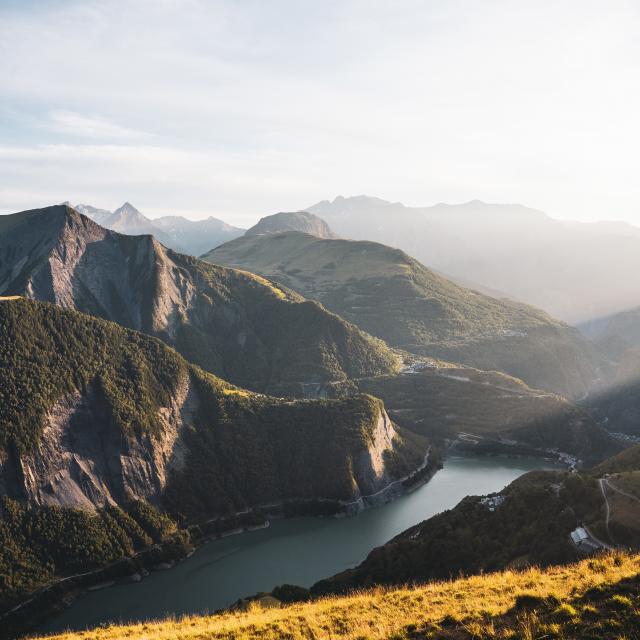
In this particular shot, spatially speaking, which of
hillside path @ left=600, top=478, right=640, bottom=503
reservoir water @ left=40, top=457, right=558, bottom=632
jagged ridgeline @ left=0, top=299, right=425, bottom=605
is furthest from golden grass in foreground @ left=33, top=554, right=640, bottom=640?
jagged ridgeline @ left=0, top=299, right=425, bottom=605

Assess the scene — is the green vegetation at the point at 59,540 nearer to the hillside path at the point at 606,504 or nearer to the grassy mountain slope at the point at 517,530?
the grassy mountain slope at the point at 517,530

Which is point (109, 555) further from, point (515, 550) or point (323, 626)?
point (323, 626)

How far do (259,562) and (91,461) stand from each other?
42.2m

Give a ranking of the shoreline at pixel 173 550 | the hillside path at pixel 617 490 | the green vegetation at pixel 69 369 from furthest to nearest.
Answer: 1. the green vegetation at pixel 69 369
2. the shoreline at pixel 173 550
3. the hillside path at pixel 617 490

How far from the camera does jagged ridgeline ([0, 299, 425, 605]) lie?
110019 mm

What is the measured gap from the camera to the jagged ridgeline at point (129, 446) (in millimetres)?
110019

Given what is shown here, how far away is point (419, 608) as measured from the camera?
3316 centimetres

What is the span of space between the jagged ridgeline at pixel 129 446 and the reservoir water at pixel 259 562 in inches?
325

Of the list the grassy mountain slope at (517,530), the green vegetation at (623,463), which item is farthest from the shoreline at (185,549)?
the green vegetation at (623,463)

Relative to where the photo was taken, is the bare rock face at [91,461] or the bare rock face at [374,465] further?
the bare rock face at [374,465]

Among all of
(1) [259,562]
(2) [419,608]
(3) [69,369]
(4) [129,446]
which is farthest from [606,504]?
(3) [69,369]

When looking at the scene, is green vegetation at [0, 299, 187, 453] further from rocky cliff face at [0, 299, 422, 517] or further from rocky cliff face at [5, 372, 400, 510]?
rocky cliff face at [5, 372, 400, 510]

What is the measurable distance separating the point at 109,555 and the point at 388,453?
80646 mm

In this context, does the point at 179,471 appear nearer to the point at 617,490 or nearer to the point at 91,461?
the point at 91,461
